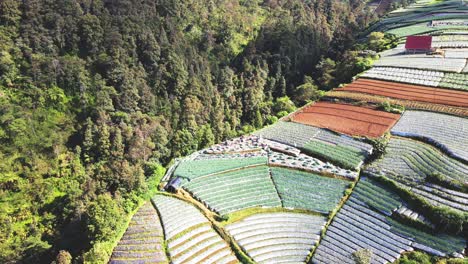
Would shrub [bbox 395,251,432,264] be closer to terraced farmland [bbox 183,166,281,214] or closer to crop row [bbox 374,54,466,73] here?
terraced farmland [bbox 183,166,281,214]

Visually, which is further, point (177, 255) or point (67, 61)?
point (67, 61)

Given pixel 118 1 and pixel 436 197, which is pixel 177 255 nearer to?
pixel 436 197

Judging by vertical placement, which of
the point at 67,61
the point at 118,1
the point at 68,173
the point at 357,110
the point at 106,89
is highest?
the point at 118,1

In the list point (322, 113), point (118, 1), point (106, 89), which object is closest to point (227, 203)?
point (322, 113)

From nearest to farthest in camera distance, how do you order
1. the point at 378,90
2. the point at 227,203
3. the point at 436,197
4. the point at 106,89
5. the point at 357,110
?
1. the point at 436,197
2. the point at 227,203
3. the point at 357,110
4. the point at 378,90
5. the point at 106,89

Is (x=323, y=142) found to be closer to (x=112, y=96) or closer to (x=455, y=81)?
(x=455, y=81)

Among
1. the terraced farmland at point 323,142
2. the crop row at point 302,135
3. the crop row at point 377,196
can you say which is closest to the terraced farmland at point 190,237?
the crop row at point 377,196

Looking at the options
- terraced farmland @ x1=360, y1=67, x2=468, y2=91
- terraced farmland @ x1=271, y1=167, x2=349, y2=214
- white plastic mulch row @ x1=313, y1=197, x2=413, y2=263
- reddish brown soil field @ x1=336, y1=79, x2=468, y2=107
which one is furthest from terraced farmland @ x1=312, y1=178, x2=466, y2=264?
terraced farmland @ x1=360, y1=67, x2=468, y2=91
